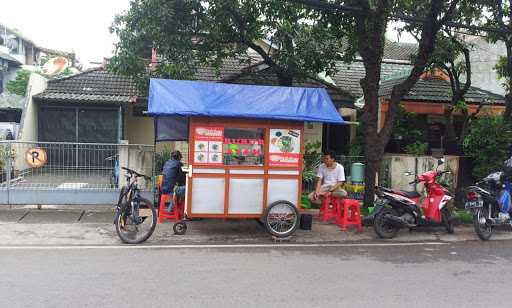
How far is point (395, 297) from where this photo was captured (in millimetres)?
5137

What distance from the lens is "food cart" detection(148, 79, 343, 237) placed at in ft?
26.2

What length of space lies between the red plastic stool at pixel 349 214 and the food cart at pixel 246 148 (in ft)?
3.59

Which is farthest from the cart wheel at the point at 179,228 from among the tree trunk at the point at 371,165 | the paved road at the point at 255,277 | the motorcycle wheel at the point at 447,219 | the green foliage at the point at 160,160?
the motorcycle wheel at the point at 447,219

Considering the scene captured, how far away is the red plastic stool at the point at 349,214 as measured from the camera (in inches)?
352

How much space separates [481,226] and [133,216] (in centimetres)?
608

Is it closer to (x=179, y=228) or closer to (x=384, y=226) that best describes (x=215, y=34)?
(x=179, y=228)

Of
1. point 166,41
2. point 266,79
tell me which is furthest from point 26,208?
point 266,79

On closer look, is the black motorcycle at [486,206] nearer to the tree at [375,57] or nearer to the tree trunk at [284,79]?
the tree at [375,57]

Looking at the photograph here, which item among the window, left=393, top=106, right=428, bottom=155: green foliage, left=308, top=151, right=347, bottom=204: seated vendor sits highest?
left=393, top=106, right=428, bottom=155: green foliage

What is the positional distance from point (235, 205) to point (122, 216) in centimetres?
184

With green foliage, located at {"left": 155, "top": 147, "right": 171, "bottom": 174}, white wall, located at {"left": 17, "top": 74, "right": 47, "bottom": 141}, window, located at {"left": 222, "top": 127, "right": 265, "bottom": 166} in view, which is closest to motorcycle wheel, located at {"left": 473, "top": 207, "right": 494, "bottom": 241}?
window, located at {"left": 222, "top": 127, "right": 265, "bottom": 166}

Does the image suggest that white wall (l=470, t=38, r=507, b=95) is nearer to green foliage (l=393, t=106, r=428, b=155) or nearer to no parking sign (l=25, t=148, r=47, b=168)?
green foliage (l=393, t=106, r=428, b=155)

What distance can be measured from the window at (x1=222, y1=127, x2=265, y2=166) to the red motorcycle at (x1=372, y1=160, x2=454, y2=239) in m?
2.24

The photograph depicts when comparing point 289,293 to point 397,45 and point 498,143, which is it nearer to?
point 498,143
